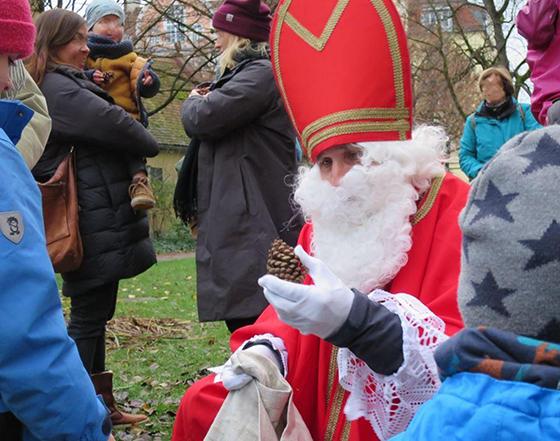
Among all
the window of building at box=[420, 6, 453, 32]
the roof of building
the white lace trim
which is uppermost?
the window of building at box=[420, 6, 453, 32]

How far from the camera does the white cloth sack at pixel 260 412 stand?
2111mm

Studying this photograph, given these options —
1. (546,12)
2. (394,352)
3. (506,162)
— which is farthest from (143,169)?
(506,162)

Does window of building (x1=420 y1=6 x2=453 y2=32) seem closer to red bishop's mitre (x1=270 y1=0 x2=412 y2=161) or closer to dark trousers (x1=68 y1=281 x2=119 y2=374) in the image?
dark trousers (x1=68 y1=281 x2=119 y2=374)

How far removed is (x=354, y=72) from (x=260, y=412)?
2.96 feet

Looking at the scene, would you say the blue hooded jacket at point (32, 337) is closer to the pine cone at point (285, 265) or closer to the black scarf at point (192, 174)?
the pine cone at point (285, 265)

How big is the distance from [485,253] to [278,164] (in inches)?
106

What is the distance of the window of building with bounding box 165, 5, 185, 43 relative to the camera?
1469cm

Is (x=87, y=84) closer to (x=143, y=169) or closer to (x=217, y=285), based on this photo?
(x=143, y=169)

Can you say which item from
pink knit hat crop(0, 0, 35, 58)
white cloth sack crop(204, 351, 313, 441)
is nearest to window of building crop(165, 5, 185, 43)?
pink knit hat crop(0, 0, 35, 58)

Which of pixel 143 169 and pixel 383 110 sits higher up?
pixel 383 110

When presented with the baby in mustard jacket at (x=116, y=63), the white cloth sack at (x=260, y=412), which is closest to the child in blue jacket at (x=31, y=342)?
the white cloth sack at (x=260, y=412)

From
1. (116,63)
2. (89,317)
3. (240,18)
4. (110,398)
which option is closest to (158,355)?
(110,398)

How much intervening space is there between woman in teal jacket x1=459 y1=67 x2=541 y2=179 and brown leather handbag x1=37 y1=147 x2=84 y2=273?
3669 mm

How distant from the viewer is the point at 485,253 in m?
1.18
